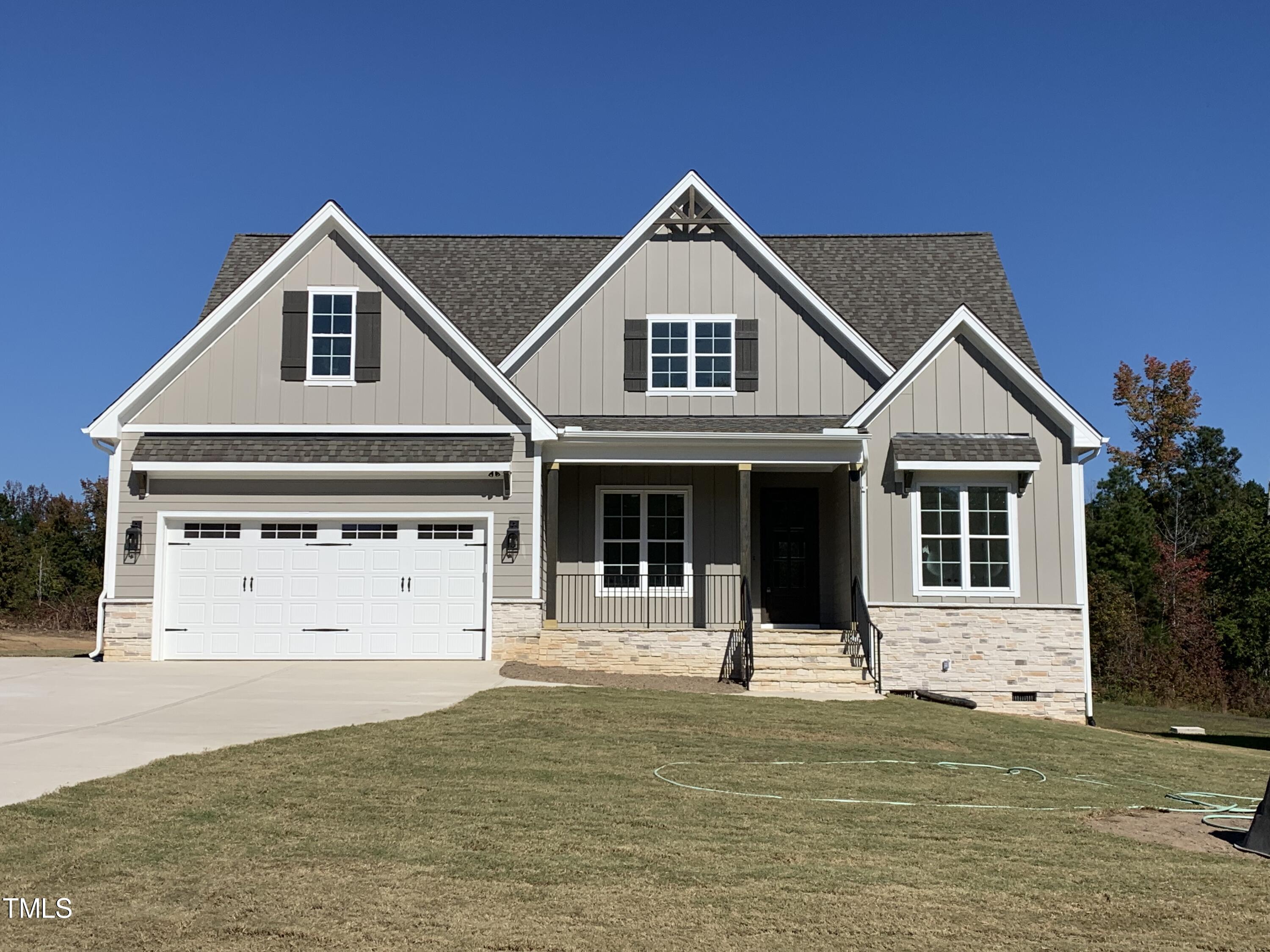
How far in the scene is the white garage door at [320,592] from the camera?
18.3 metres

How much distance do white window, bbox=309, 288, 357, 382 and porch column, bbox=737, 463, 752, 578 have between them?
20.6ft

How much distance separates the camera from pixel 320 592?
18.5 metres

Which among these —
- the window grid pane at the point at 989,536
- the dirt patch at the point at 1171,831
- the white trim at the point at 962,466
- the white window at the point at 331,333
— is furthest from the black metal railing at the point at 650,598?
the dirt patch at the point at 1171,831

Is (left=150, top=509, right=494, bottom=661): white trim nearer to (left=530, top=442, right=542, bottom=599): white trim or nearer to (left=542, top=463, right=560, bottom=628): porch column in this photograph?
(left=530, top=442, right=542, bottom=599): white trim

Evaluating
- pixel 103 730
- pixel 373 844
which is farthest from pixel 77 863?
pixel 103 730

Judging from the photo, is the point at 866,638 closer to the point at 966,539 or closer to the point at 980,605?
the point at 980,605

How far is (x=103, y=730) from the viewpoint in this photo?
11.3 meters

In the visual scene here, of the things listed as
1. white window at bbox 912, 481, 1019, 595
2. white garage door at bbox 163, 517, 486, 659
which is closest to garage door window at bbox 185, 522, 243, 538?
white garage door at bbox 163, 517, 486, 659

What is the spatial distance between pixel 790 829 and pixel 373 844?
254 cm

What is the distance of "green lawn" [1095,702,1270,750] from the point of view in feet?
56.6

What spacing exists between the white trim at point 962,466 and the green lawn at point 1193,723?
416 cm

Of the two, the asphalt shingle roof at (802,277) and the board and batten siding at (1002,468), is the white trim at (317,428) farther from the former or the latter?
the board and batten siding at (1002,468)

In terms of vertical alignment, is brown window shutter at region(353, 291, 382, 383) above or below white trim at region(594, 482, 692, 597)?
above

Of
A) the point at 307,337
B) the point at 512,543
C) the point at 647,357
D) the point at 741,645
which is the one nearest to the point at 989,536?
the point at 741,645
